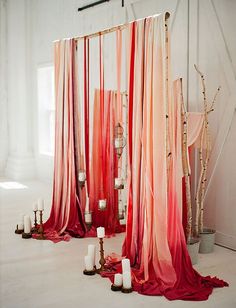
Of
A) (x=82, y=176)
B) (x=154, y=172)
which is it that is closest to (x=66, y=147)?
(x=82, y=176)

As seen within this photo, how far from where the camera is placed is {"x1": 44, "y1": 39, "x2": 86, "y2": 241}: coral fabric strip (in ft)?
15.7

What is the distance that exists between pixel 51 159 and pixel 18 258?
4135 millimetres

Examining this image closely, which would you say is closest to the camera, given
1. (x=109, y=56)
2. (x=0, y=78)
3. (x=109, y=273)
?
(x=109, y=273)

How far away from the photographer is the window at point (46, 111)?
325 inches

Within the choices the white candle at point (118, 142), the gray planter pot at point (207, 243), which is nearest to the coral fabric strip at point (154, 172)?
the gray planter pot at point (207, 243)

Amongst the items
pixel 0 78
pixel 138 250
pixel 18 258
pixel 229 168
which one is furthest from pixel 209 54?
pixel 0 78

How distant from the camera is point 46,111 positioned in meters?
8.40

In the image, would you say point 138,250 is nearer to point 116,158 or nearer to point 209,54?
point 116,158

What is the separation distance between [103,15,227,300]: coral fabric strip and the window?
480cm

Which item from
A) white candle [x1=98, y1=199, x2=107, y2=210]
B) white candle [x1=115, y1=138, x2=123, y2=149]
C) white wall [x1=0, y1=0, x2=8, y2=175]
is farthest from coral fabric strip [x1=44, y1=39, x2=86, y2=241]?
white wall [x1=0, y1=0, x2=8, y2=175]

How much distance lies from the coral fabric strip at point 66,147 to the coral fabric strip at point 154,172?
127 centimetres

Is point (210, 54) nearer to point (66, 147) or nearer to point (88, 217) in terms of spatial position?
point (66, 147)

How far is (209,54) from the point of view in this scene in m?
4.50

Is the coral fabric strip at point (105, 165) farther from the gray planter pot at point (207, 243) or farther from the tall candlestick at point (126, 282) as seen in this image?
the tall candlestick at point (126, 282)
